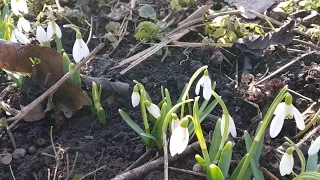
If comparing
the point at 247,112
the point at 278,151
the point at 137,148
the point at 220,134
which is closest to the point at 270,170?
the point at 278,151

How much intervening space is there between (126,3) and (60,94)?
100cm

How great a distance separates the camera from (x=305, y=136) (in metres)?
1.82

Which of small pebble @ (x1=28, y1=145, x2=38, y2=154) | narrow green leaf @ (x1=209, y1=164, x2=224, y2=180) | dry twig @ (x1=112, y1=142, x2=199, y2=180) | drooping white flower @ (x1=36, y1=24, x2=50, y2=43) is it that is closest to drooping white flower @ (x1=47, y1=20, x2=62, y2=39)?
drooping white flower @ (x1=36, y1=24, x2=50, y2=43)

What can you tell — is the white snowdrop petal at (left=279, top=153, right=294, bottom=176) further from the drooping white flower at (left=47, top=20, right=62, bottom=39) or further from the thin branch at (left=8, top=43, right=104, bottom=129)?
the drooping white flower at (left=47, top=20, right=62, bottom=39)

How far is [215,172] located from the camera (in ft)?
4.74

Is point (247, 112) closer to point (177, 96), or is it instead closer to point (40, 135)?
point (177, 96)

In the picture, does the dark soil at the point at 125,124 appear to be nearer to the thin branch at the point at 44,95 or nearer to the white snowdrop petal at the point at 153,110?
the thin branch at the point at 44,95

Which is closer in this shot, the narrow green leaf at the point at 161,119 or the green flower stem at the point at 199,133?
the green flower stem at the point at 199,133

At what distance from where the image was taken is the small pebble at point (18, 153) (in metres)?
1.82

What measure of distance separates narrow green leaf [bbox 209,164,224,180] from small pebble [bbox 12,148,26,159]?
2.55ft

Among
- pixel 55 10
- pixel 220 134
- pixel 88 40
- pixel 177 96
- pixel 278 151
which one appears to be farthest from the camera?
pixel 55 10

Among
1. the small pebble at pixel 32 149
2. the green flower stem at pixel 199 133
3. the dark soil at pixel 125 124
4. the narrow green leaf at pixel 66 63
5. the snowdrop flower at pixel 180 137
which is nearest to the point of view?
the snowdrop flower at pixel 180 137

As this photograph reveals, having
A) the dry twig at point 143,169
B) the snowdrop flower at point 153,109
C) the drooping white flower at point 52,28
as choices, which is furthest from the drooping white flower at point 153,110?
the drooping white flower at point 52,28

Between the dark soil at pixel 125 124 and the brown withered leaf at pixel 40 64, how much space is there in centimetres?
11
